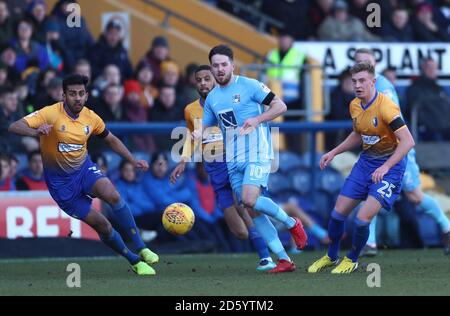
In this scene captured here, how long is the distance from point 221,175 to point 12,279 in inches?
104

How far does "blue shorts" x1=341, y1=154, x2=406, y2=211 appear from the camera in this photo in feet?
38.2

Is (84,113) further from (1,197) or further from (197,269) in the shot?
(1,197)

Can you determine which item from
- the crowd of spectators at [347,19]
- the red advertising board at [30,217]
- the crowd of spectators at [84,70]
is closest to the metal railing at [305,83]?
the crowd of spectators at [84,70]

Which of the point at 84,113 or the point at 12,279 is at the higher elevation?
the point at 84,113

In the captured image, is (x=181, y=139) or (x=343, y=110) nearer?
(x=181, y=139)

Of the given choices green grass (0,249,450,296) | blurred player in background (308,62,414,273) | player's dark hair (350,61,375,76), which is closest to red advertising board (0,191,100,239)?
green grass (0,249,450,296)

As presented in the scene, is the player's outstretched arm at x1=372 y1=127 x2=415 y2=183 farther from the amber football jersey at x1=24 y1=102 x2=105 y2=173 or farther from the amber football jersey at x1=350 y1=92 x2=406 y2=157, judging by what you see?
the amber football jersey at x1=24 y1=102 x2=105 y2=173

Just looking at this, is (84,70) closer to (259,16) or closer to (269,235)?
(259,16)

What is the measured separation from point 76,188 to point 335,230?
2.59 m

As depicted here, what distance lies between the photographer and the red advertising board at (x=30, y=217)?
15305 millimetres

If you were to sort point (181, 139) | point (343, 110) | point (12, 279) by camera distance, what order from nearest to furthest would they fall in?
point (12, 279)
point (181, 139)
point (343, 110)

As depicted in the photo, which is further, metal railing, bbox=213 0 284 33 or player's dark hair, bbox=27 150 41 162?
metal railing, bbox=213 0 284 33

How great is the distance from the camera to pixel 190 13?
20.0 metres
